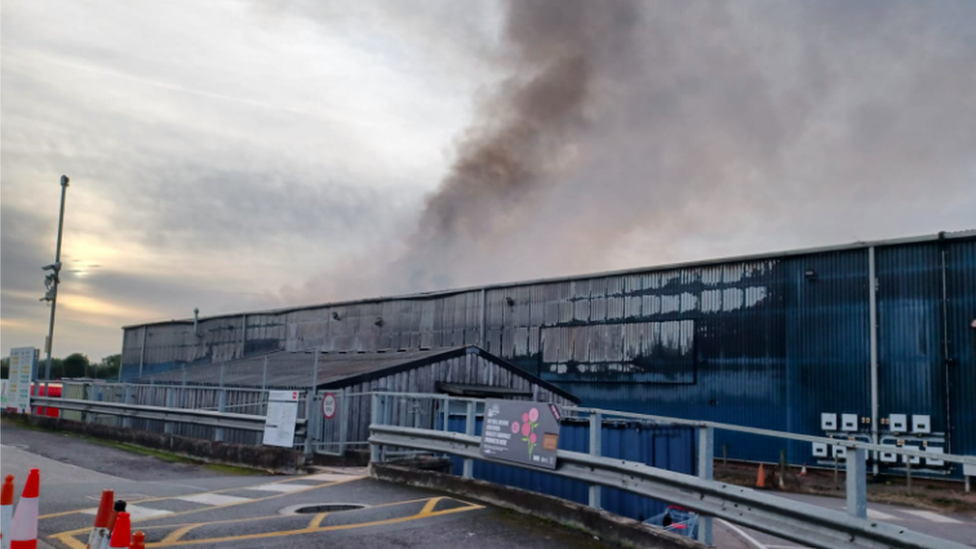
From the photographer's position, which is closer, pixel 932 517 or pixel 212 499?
pixel 212 499

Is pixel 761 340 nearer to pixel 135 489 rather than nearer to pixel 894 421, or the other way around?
pixel 894 421

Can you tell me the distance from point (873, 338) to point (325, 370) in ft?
59.3

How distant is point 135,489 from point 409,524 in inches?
222

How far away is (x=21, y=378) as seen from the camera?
88.7 ft

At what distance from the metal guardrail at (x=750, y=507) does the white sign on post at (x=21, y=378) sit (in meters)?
23.0

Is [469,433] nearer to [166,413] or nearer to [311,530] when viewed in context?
[311,530]

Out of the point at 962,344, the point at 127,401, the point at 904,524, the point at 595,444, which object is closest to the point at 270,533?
the point at 595,444

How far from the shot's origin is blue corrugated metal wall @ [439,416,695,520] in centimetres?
1382

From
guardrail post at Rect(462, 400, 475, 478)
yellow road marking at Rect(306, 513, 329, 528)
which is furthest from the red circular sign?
yellow road marking at Rect(306, 513, 329, 528)

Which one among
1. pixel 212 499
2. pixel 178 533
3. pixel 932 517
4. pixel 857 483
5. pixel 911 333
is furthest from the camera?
pixel 911 333

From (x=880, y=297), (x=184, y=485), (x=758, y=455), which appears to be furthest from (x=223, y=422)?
(x=880, y=297)

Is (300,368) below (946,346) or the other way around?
below

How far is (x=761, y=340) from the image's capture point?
28438mm

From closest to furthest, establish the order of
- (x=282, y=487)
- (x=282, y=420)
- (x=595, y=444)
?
(x=595, y=444) → (x=282, y=487) → (x=282, y=420)
